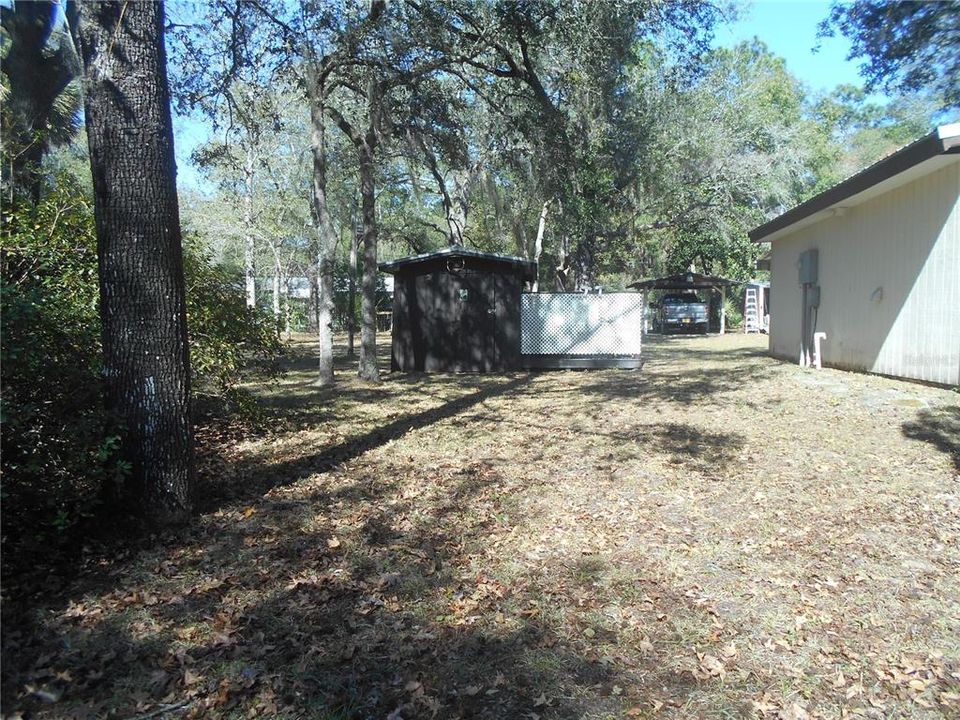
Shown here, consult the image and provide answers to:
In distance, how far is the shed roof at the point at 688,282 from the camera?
90.2 feet

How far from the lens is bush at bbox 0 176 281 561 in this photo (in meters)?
3.21

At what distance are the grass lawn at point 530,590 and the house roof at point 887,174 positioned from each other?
136 inches

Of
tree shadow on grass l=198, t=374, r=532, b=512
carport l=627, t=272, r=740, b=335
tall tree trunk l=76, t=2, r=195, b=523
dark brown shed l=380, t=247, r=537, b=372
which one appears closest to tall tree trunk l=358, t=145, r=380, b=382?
dark brown shed l=380, t=247, r=537, b=372

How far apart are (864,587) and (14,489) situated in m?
4.40

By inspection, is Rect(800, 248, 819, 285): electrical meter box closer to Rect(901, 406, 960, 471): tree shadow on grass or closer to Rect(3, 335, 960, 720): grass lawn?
Rect(901, 406, 960, 471): tree shadow on grass

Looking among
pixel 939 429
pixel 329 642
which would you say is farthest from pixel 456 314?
pixel 329 642

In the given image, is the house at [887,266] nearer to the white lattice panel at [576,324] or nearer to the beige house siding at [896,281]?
the beige house siding at [896,281]

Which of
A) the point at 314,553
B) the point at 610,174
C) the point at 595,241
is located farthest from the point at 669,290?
the point at 314,553

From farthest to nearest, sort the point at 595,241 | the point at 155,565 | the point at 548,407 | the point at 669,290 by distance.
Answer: the point at 669,290 < the point at 595,241 < the point at 548,407 < the point at 155,565

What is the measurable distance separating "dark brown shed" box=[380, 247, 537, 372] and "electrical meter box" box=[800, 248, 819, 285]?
5.41 meters

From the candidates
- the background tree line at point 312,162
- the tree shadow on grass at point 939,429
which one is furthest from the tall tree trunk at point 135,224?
the tree shadow on grass at point 939,429

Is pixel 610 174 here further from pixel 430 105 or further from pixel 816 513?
pixel 816 513

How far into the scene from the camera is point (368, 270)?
11727 mm

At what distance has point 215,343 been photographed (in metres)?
5.80
